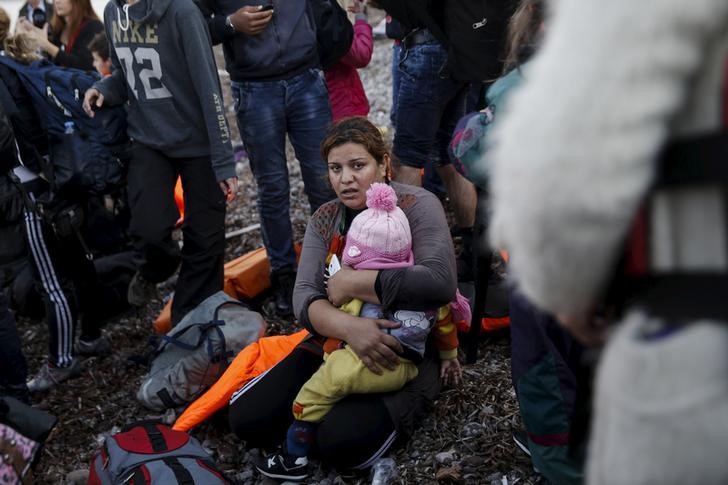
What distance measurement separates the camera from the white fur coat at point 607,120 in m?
1.15

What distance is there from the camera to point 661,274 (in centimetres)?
124

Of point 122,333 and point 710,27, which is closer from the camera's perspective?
point 710,27

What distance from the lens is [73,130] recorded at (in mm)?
4602

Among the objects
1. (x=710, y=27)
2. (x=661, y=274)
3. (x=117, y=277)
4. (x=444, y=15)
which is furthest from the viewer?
(x=117, y=277)

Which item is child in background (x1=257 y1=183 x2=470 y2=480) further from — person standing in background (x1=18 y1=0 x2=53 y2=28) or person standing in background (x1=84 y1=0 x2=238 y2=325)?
person standing in background (x1=18 y1=0 x2=53 y2=28)

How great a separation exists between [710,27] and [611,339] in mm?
529

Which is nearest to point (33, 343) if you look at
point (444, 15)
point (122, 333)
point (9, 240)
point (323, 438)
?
point (122, 333)

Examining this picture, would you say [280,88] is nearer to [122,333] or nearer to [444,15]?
[444,15]

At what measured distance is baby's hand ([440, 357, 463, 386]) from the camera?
11.7 ft

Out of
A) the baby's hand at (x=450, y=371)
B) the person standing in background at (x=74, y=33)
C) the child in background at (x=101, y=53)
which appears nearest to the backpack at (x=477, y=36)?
the baby's hand at (x=450, y=371)

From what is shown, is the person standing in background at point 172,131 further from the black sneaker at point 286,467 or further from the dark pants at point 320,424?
the black sneaker at point 286,467

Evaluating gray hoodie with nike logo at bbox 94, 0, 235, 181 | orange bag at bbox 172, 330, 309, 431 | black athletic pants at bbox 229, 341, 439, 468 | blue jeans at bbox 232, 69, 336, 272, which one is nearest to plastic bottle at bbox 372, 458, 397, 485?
black athletic pants at bbox 229, 341, 439, 468

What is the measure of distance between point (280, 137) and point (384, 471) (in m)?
2.18

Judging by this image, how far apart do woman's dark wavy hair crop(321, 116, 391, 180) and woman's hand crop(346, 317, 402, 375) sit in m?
0.78
